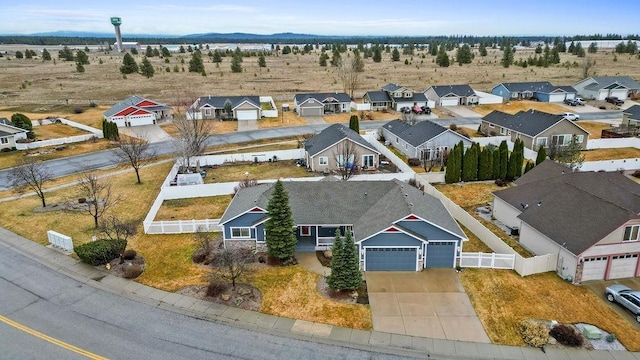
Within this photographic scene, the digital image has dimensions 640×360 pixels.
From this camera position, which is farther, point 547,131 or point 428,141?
point 547,131

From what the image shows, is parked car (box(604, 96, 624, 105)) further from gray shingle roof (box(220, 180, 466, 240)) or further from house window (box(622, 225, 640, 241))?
gray shingle roof (box(220, 180, 466, 240))

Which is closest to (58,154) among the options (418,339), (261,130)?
(261,130)

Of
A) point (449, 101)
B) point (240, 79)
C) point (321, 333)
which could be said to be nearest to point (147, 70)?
point (240, 79)

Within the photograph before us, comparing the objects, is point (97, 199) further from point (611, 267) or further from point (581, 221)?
point (611, 267)

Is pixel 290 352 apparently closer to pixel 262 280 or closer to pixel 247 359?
pixel 247 359

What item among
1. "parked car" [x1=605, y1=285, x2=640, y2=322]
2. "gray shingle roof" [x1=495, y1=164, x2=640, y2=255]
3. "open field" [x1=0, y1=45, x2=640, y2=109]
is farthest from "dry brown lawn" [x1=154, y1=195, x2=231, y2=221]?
"open field" [x1=0, y1=45, x2=640, y2=109]

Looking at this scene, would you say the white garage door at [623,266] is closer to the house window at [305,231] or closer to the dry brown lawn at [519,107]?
the house window at [305,231]
